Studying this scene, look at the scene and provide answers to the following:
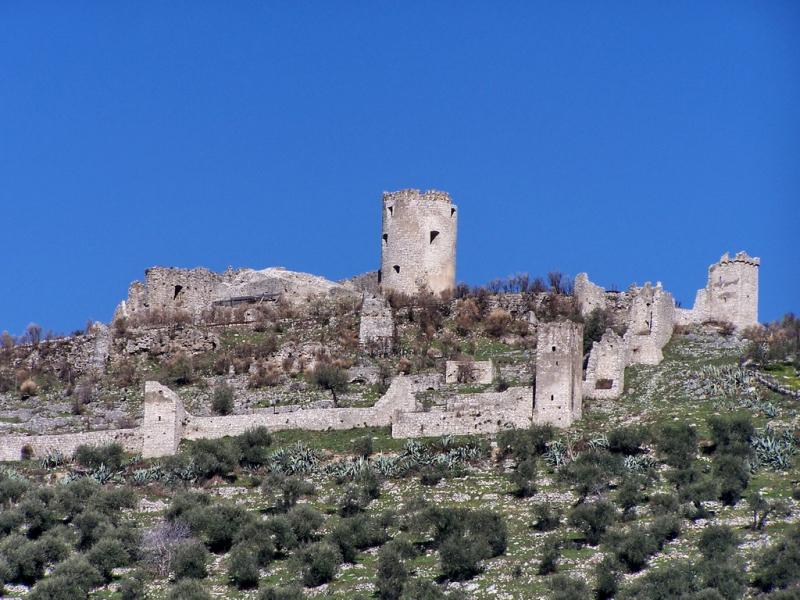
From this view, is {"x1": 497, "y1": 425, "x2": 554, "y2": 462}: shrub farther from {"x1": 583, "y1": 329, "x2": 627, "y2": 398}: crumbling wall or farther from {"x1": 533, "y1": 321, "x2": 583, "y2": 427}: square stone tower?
{"x1": 583, "y1": 329, "x2": 627, "y2": 398}: crumbling wall

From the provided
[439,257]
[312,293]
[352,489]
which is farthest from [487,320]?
[352,489]

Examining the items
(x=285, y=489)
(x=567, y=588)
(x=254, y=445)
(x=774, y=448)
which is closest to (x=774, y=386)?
(x=774, y=448)

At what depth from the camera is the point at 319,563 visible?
48.5 metres

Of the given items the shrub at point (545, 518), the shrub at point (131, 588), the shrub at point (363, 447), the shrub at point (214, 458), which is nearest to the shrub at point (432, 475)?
the shrub at point (363, 447)

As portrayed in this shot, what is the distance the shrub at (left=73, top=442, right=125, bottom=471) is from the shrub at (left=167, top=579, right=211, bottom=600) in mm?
10067

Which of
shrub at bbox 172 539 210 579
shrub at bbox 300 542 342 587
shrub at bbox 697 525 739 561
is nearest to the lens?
shrub at bbox 697 525 739 561

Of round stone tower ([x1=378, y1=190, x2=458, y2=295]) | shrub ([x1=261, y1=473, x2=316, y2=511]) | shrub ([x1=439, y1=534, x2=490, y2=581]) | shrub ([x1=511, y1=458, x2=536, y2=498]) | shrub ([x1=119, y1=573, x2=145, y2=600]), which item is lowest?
shrub ([x1=119, y1=573, x2=145, y2=600])

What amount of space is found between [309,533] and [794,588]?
522 inches

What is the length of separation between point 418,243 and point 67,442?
17.1 m

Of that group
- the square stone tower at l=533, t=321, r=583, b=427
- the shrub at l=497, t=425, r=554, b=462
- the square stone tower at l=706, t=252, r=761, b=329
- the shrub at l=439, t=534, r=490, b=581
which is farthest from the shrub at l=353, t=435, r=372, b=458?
the square stone tower at l=706, t=252, r=761, b=329

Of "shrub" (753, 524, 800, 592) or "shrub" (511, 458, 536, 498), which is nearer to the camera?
"shrub" (753, 524, 800, 592)

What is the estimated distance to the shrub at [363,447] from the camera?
5706cm

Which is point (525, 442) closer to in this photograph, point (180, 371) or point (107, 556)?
point (107, 556)

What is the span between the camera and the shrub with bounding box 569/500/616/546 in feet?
160
